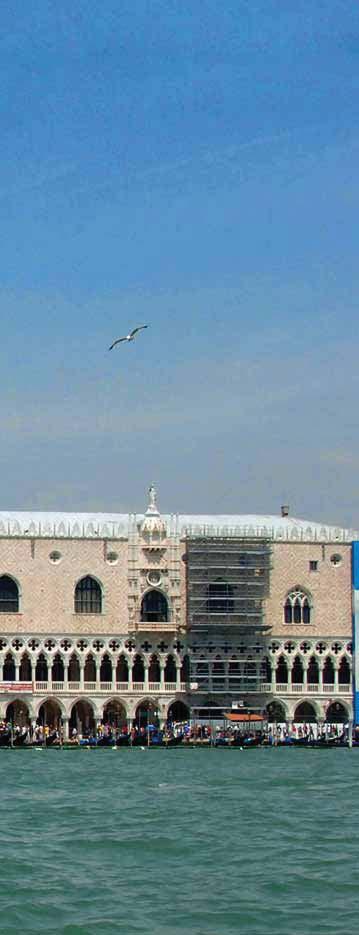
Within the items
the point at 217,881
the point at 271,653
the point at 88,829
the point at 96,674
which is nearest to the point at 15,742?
the point at 96,674

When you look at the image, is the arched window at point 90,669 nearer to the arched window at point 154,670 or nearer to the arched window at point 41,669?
the arched window at point 41,669

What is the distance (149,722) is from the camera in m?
78.2

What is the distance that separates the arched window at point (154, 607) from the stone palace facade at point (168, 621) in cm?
4

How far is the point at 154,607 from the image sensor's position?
78.8 metres

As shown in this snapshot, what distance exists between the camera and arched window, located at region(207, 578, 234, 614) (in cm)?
7819

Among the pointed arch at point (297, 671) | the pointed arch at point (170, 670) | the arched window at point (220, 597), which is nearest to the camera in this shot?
the arched window at point (220, 597)

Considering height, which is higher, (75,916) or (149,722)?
(75,916)

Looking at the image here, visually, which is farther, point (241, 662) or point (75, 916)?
point (241, 662)

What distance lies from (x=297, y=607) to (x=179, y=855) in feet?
163

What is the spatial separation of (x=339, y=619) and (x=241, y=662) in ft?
14.9

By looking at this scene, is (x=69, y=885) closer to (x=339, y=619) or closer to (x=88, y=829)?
(x=88, y=829)

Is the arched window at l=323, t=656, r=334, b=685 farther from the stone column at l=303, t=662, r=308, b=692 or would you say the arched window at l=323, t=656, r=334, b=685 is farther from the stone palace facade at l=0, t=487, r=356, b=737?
the stone column at l=303, t=662, r=308, b=692

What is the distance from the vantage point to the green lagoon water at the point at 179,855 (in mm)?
25000

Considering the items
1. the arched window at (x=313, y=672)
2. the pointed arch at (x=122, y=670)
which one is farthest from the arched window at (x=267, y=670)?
the pointed arch at (x=122, y=670)
